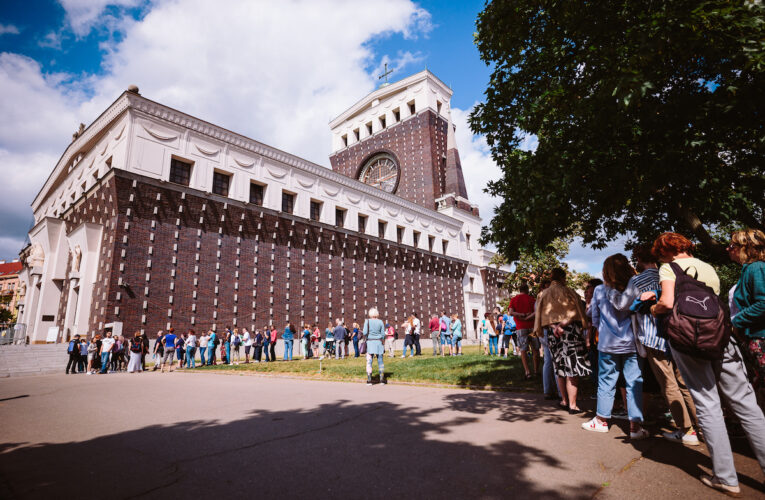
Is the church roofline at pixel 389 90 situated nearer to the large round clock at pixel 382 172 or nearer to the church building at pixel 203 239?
the large round clock at pixel 382 172

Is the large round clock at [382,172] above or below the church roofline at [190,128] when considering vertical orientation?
above

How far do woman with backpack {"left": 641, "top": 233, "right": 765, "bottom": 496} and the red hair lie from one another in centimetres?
40

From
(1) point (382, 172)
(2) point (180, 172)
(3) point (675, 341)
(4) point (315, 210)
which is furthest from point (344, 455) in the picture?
(1) point (382, 172)

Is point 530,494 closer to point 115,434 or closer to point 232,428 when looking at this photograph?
point 232,428

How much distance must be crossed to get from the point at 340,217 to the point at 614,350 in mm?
27094

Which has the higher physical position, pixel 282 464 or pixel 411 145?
pixel 411 145

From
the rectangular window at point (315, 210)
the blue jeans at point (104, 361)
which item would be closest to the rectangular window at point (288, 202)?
the rectangular window at point (315, 210)

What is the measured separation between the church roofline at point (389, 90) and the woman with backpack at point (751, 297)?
43.7 metres

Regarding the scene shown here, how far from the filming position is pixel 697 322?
2.67m

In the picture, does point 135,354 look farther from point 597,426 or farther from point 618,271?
point 618,271

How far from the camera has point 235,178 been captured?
23484mm

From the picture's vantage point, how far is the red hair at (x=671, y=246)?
129 inches

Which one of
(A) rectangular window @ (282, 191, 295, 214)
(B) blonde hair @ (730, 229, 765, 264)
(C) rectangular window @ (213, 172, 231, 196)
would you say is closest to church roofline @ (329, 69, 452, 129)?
(A) rectangular window @ (282, 191, 295, 214)

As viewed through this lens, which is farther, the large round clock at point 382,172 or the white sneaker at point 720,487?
the large round clock at point 382,172
